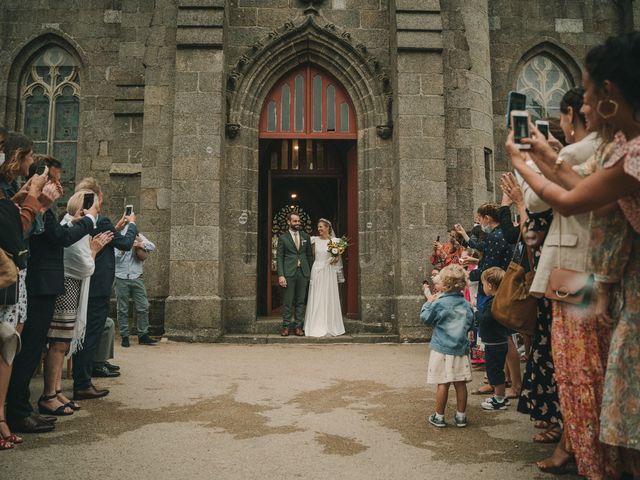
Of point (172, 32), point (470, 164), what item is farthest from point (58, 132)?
point (470, 164)

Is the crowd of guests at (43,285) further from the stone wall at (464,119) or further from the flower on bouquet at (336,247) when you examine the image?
the stone wall at (464,119)

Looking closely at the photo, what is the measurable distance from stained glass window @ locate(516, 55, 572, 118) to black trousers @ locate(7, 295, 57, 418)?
12759 mm

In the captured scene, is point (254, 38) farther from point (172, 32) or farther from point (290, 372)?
point (290, 372)

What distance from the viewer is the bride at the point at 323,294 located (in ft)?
32.9

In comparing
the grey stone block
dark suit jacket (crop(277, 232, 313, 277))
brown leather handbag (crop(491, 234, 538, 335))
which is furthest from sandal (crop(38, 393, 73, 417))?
the grey stone block

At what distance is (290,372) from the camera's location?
21.0ft

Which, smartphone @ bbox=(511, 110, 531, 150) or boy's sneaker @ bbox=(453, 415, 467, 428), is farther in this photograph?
boy's sneaker @ bbox=(453, 415, 467, 428)

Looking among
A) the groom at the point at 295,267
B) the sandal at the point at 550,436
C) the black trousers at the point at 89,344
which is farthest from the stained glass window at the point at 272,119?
the sandal at the point at 550,436

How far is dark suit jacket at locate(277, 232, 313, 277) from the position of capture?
1024 cm

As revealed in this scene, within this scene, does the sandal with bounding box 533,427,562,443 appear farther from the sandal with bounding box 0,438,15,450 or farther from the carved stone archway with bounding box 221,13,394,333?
the carved stone archway with bounding box 221,13,394,333

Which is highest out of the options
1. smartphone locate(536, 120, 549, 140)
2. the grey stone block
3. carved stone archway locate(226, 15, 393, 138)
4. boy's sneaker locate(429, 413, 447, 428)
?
the grey stone block

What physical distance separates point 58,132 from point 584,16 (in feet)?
45.5

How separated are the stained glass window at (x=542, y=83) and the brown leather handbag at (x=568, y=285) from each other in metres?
12.1

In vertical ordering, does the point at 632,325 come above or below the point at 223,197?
below
